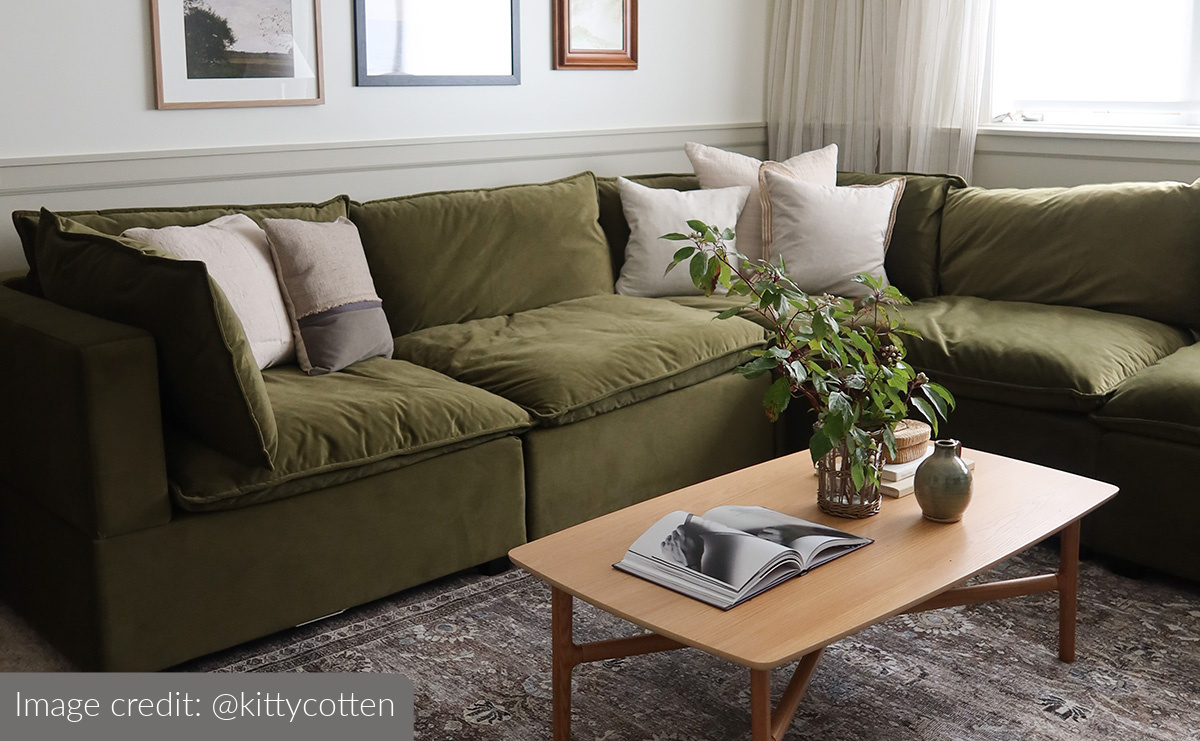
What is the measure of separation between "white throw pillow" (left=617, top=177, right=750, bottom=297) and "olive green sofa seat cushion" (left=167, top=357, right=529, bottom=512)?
1039 mm

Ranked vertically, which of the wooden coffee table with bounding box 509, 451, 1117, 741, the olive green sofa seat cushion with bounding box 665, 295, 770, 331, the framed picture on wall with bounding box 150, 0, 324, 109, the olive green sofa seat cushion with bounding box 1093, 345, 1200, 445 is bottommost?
the wooden coffee table with bounding box 509, 451, 1117, 741

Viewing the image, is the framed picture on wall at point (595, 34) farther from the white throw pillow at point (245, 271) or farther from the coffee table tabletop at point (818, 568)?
A: the coffee table tabletop at point (818, 568)

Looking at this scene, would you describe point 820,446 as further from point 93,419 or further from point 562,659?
point 93,419

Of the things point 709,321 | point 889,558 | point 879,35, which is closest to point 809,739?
point 889,558

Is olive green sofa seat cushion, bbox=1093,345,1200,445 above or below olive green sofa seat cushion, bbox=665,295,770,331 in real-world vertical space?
below

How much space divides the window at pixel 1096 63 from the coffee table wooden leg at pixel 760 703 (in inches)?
118

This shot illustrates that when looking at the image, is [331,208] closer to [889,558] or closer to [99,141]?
[99,141]

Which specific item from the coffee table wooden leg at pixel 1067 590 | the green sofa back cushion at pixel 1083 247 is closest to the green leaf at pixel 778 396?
the coffee table wooden leg at pixel 1067 590

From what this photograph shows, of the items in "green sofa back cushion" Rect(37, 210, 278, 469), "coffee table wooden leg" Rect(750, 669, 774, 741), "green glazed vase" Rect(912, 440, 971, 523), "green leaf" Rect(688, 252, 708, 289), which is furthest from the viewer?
"green sofa back cushion" Rect(37, 210, 278, 469)

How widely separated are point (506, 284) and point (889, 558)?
1783 mm

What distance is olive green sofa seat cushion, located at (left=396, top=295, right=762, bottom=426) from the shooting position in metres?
2.84

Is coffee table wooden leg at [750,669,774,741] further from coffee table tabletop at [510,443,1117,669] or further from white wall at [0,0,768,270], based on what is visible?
white wall at [0,0,768,270]

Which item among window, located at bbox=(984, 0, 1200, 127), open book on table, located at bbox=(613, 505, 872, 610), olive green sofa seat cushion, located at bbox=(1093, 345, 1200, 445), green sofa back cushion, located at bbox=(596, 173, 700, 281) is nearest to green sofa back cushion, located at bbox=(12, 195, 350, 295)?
green sofa back cushion, located at bbox=(596, 173, 700, 281)

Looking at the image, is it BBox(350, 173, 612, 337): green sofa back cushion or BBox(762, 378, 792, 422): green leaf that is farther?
BBox(350, 173, 612, 337): green sofa back cushion
